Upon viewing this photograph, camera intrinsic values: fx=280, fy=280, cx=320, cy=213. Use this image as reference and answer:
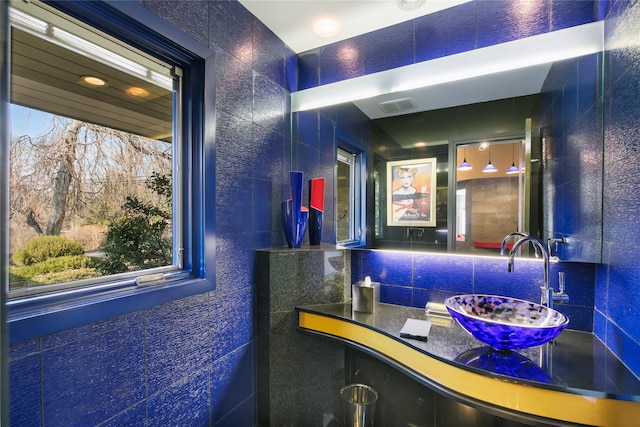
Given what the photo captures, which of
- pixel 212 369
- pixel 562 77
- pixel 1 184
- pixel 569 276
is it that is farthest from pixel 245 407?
pixel 562 77

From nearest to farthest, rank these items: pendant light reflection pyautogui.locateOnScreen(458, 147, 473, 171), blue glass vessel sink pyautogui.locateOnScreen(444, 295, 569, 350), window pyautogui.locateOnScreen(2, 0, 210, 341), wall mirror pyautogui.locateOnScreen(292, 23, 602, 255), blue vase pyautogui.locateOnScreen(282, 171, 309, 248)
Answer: window pyautogui.locateOnScreen(2, 0, 210, 341) < blue glass vessel sink pyautogui.locateOnScreen(444, 295, 569, 350) < wall mirror pyautogui.locateOnScreen(292, 23, 602, 255) < pendant light reflection pyautogui.locateOnScreen(458, 147, 473, 171) < blue vase pyautogui.locateOnScreen(282, 171, 309, 248)

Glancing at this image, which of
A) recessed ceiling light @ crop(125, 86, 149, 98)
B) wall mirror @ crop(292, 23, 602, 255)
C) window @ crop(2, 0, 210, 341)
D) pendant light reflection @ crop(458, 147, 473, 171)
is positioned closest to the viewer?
window @ crop(2, 0, 210, 341)

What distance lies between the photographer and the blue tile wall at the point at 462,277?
1377 mm

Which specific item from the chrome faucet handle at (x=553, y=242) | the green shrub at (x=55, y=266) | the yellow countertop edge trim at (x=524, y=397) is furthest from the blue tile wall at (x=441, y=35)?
the green shrub at (x=55, y=266)

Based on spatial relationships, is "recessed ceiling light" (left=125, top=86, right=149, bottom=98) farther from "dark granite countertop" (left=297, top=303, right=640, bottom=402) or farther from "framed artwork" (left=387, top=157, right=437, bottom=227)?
"dark granite countertop" (left=297, top=303, right=640, bottom=402)

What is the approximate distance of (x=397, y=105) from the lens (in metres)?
1.81

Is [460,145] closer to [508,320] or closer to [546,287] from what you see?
[546,287]

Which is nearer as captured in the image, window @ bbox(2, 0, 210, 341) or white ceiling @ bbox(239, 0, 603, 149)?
window @ bbox(2, 0, 210, 341)

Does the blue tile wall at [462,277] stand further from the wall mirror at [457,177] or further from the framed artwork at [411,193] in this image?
the framed artwork at [411,193]

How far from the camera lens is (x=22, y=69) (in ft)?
3.06

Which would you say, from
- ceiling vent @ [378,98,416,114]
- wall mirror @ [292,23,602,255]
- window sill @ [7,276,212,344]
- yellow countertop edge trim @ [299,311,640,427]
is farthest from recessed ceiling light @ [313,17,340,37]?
yellow countertop edge trim @ [299,311,640,427]

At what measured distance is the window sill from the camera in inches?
32.5

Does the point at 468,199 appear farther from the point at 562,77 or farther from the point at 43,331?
the point at 43,331

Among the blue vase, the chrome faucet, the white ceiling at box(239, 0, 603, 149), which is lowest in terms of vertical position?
the chrome faucet
